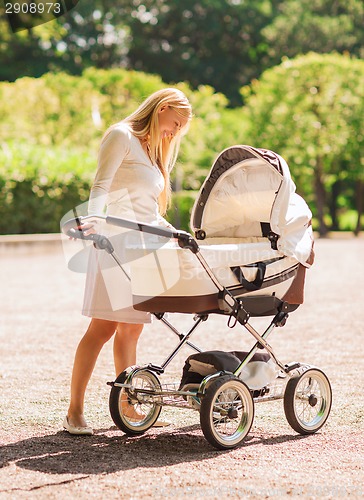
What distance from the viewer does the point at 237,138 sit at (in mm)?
34000

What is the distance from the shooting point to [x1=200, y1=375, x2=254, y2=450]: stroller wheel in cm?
435

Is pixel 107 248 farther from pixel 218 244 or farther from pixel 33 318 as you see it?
pixel 33 318

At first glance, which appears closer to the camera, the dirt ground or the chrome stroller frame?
the dirt ground

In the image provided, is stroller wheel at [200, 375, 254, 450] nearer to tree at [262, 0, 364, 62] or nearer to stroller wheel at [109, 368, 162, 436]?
stroller wheel at [109, 368, 162, 436]

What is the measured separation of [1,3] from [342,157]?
14411mm

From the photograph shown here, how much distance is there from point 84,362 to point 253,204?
120 cm

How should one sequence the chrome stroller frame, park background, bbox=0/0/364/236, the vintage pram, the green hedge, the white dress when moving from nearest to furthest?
the chrome stroller frame < the vintage pram < the white dress < the green hedge < park background, bbox=0/0/364/236

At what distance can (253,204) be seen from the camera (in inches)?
199

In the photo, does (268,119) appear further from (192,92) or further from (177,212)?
(177,212)

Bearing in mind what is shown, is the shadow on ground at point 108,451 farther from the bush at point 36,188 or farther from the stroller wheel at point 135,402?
the bush at point 36,188

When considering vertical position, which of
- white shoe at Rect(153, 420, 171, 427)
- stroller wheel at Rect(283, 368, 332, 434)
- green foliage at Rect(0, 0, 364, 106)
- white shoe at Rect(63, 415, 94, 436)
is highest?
green foliage at Rect(0, 0, 364, 106)

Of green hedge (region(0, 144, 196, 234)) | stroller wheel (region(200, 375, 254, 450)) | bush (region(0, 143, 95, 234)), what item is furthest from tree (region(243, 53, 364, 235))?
stroller wheel (region(200, 375, 254, 450))

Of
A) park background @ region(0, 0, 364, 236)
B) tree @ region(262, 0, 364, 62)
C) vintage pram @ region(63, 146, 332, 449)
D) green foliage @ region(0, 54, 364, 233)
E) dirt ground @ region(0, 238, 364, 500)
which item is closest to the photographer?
dirt ground @ region(0, 238, 364, 500)

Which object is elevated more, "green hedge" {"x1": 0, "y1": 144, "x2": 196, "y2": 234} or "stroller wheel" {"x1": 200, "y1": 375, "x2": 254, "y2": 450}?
"green hedge" {"x1": 0, "y1": 144, "x2": 196, "y2": 234}
